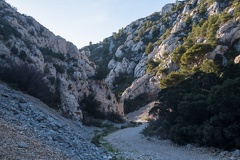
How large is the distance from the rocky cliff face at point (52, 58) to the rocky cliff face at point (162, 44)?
7236 millimetres

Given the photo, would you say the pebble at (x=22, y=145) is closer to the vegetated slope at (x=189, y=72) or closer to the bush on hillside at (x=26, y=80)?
the vegetated slope at (x=189, y=72)

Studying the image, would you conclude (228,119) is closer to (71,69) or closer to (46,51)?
(71,69)

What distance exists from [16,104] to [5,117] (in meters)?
4.33

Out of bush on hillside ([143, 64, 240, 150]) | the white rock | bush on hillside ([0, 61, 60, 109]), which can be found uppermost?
the white rock

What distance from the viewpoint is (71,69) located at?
168ft

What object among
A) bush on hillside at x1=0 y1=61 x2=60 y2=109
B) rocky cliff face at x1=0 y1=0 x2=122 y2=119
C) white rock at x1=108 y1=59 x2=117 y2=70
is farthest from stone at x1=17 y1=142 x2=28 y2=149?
white rock at x1=108 y1=59 x2=117 y2=70

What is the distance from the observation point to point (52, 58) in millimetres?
50281

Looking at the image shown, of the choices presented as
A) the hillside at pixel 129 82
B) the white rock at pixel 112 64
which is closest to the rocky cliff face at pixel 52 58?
the hillside at pixel 129 82

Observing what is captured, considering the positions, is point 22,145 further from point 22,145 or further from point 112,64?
point 112,64

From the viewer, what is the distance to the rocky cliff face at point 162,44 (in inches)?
2689

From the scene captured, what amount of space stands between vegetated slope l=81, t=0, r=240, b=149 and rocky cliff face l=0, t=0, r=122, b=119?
19.4ft

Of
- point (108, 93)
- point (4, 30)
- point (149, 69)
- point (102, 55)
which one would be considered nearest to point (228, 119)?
point (4, 30)

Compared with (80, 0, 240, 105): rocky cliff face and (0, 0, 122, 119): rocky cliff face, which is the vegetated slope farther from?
(0, 0, 122, 119): rocky cliff face

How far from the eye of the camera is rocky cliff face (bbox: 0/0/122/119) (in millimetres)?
37438
